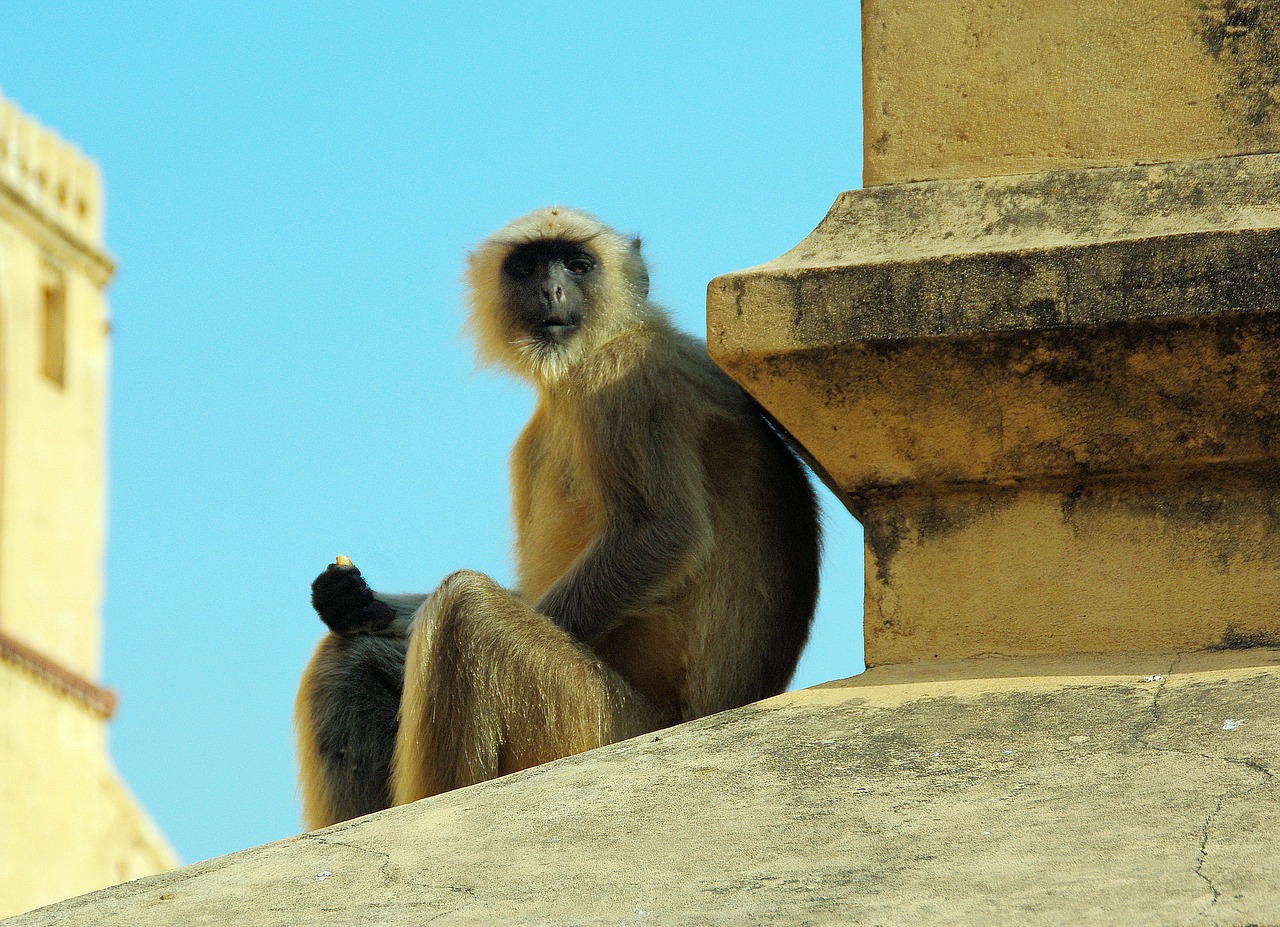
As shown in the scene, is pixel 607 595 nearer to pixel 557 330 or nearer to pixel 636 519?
pixel 636 519

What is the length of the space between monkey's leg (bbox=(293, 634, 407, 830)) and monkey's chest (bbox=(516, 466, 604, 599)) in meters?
0.35

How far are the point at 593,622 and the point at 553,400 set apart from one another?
0.62 m

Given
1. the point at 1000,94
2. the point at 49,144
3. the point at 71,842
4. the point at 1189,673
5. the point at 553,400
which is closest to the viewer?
the point at 1189,673

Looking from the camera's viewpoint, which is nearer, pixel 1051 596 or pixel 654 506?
pixel 1051 596

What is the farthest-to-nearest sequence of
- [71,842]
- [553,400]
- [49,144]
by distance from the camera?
[49,144] → [71,842] → [553,400]

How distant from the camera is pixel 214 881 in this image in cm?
246

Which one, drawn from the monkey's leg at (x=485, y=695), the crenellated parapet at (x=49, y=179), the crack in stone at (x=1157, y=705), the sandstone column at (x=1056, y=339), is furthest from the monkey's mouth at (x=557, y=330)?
the crenellated parapet at (x=49, y=179)

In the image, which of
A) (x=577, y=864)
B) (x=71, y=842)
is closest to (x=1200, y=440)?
(x=577, y=864)

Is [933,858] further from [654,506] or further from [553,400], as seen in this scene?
[553,400]

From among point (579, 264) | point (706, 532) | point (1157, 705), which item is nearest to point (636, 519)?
point (706, 532)

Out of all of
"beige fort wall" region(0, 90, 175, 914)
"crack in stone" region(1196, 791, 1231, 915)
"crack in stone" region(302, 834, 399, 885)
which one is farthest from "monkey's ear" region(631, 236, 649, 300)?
"beige fort wall" region(0, 90, 175, 914)

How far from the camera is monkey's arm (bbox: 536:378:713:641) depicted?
4055 millimetres

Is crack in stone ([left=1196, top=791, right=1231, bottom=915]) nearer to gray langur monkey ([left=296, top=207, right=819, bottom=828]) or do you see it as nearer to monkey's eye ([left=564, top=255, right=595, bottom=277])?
gray langur monkey ([left=296, top=207, right=819, bottom=828])

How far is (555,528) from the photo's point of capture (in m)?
4.44
